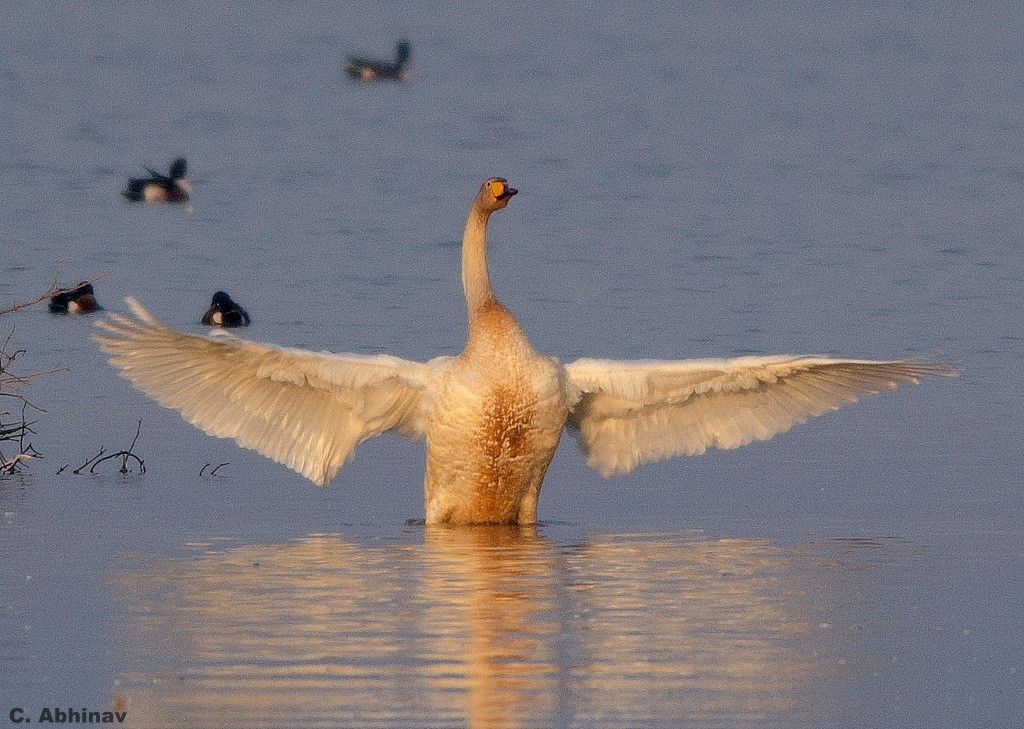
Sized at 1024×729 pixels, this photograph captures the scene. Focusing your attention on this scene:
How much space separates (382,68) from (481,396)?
21374mm

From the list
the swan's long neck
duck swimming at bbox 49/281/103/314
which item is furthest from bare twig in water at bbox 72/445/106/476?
duck swimming at bbox 49/281/103/314

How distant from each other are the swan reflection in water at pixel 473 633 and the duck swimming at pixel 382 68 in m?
21.6

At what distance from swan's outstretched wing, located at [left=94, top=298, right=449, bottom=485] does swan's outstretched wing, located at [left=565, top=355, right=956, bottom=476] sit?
814 millimetres

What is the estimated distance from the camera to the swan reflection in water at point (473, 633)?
20.8 ft

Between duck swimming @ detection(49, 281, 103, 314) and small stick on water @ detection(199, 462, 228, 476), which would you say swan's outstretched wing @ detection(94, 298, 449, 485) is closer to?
small stick on water @ detection(199, 462, 228, 476)

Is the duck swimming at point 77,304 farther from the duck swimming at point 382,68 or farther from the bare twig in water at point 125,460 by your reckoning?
the duck swimming at point 382,68

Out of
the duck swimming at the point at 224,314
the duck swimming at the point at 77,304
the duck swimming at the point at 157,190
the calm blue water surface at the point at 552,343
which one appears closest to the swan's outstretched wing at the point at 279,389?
the calm blue water surface at the point at 552,343

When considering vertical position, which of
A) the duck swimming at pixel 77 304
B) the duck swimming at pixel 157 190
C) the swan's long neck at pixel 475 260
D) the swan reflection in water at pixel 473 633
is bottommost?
the swan reflection in water at pixel 473 633

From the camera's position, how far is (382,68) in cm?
3059

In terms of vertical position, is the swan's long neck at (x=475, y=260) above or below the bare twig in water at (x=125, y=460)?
above

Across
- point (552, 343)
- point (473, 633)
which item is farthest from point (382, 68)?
point (473, 633)

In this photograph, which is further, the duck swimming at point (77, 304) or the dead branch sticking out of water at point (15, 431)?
the duck swimming at point (77, 304)

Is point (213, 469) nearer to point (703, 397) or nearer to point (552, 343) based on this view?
point (703, 397)

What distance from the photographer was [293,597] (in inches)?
312
